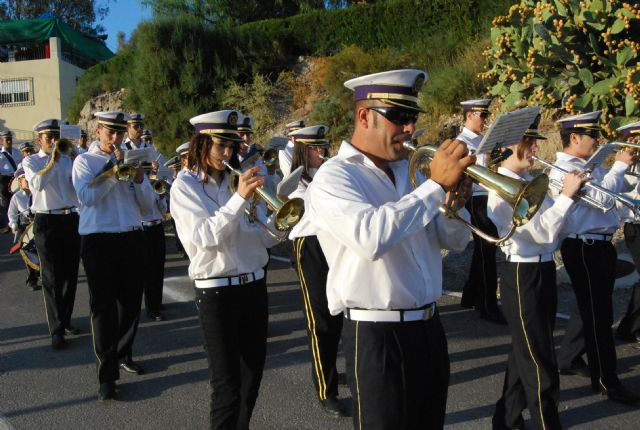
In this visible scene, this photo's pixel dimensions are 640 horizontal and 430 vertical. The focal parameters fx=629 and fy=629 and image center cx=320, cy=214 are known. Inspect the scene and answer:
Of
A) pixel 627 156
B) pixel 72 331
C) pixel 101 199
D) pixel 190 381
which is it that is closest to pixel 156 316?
pixel 72 331

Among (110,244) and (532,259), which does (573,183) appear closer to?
(532,259)

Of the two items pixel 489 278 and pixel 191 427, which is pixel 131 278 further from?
pixel 489 278

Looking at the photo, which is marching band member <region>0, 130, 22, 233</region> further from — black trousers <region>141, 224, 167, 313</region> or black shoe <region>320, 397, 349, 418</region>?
black shoe <region>320, 397, 349, 418</region>

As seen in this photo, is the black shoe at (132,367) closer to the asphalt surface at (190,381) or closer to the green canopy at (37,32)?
the asphalt surface at (190,381)

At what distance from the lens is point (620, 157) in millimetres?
5023

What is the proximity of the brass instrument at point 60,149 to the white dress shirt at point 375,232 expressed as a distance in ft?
13.6

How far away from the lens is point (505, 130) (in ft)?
8.57

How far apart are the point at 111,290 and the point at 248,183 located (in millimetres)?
2130

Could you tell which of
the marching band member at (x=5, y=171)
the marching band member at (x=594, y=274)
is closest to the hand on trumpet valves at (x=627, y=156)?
the marching band member at (x=594, y=274)

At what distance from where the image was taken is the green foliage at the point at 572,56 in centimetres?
859

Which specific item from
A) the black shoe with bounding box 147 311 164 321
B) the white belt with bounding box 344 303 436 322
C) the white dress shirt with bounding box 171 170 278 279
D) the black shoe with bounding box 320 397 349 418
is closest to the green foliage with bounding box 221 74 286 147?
the black shoe with bounding box 147 311 164 321

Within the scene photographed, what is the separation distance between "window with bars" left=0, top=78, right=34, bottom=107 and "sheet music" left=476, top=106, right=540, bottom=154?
3222 centimetres

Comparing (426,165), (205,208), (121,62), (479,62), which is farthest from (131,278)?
(121,62)

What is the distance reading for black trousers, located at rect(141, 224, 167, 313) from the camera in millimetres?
6816
